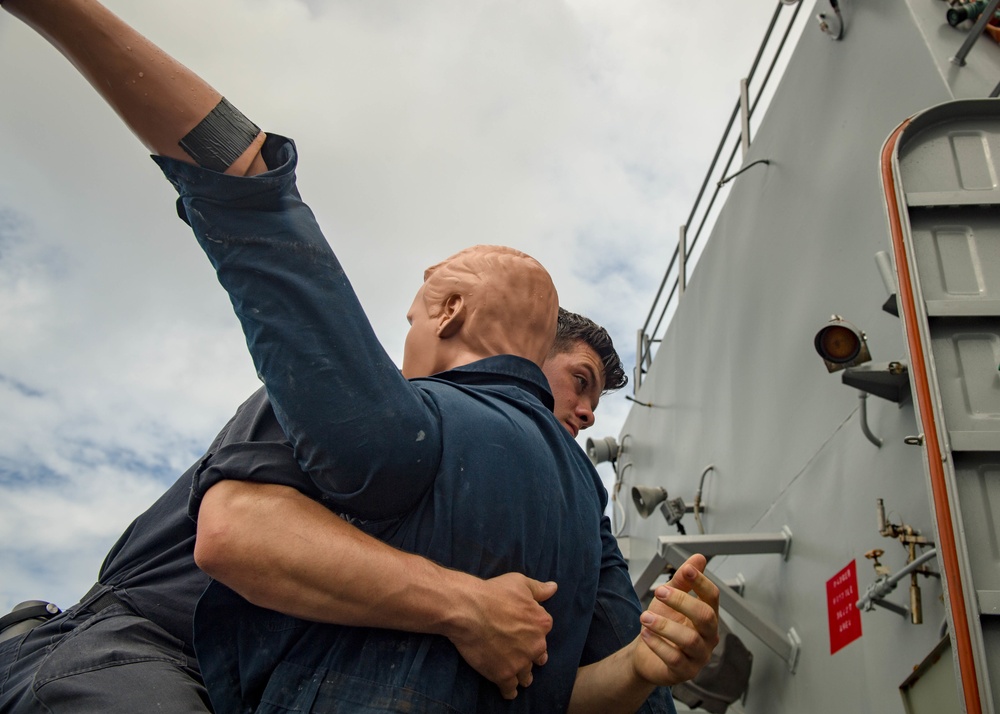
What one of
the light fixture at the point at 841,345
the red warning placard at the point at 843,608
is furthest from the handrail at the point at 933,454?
the red warning placard at the point at 843,608

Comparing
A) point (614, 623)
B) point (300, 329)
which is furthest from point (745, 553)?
point (300, 329)

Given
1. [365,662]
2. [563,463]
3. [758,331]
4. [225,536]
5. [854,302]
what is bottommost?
[365,662]

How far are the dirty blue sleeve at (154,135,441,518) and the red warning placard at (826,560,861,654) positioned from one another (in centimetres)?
260

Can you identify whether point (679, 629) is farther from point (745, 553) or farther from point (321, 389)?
point (745, 553)

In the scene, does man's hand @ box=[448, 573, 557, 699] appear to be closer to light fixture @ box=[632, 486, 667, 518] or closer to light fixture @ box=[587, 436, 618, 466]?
light fixture @ box=[632, 486, 667, 518]

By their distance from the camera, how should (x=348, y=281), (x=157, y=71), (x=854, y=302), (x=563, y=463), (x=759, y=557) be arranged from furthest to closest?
(x=759, y=557) → (x=854, y=302) → (x=563, y=463) → (x=348, y=281) → (x=157, y=71)

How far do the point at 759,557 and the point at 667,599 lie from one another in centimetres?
329

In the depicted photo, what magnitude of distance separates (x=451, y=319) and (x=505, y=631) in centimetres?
67

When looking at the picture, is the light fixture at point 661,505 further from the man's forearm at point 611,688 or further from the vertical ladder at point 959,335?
the man's forearm at point 611,688

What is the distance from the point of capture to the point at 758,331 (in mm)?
4551

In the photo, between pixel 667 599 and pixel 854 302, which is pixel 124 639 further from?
pixel 854 302

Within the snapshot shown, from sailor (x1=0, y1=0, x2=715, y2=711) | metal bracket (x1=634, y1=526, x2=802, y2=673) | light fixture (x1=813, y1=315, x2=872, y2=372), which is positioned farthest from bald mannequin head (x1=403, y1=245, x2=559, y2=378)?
metal bracket (x1=634, y1=526, x2=802, y2=673)

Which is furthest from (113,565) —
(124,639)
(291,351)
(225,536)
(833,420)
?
(833,420)

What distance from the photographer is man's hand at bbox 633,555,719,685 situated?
4.10 feet
